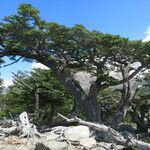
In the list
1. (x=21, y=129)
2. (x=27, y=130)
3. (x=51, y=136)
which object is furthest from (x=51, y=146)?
(x=21, y=129)

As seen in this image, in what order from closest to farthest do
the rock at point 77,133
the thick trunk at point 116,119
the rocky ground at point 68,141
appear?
the rocky ground at point 68,141 < the rock at point 77,133 < the thick trunk at point 116,119

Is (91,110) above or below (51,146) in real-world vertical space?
above

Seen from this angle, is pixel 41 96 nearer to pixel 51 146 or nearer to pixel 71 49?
pixel 71 49

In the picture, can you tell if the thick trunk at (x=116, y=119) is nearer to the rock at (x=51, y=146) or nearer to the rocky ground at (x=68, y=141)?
the rocky ground at (x=68, y=141)

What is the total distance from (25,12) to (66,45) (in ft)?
10.2

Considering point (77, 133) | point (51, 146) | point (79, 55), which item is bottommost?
point (51, 146)

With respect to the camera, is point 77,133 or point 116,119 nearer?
point 77,133

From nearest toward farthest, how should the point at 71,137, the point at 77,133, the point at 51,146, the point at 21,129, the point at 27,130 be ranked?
the point at 51,146, the point at 77,133, the point at 71,137, the point at 27,130, the point at 21,129

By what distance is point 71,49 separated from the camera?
2327 centimetres

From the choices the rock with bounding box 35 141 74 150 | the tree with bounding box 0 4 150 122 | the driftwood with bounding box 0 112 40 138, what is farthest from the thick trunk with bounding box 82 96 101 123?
the rock with bounding box 35 141 74 150

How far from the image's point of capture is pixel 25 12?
21.9 meters

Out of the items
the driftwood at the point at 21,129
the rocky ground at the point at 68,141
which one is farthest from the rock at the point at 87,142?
the driftwood at the point at 21,129

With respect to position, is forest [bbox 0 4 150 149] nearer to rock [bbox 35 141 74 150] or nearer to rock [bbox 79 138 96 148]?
rock [bbox 79 138 96 148]

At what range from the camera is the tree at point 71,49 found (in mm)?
21375
